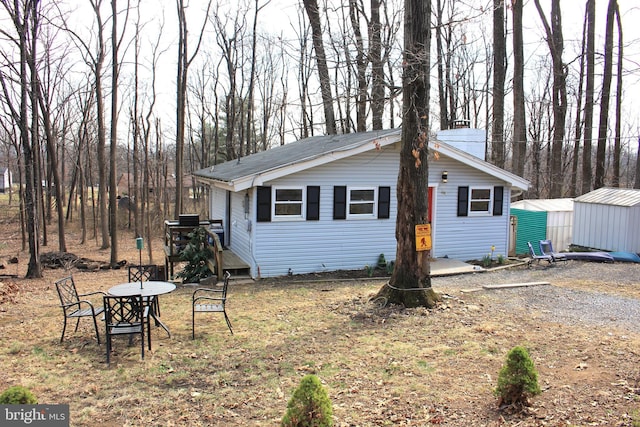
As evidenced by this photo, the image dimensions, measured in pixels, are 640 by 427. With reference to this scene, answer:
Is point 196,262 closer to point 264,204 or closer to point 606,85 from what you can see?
point 264,204

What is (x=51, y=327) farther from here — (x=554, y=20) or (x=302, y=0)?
(x=554, y=20)

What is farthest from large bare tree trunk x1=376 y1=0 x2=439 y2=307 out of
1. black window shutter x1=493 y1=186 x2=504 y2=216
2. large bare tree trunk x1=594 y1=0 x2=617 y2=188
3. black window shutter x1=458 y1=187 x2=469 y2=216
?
large bare tree trunk x1=594 y1=0 x2=617 y2=188

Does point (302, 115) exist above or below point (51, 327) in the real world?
above

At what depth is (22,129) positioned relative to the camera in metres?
12.5

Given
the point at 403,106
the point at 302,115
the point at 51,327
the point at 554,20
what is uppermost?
the point at 554,20

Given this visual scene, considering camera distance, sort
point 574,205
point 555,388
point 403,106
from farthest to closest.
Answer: point 574,205 → point 403,106 → point 555,388

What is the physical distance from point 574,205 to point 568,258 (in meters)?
2.98

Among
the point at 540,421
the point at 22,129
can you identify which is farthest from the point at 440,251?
the point at 22,129

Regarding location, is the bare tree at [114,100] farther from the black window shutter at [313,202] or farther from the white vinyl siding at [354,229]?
the black window shutter at [313,202]

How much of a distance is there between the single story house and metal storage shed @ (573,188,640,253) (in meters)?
3.08

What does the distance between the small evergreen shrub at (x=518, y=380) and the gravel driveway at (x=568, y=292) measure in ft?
12.5

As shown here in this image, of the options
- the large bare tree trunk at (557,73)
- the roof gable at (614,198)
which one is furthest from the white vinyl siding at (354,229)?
the large bare tree trunk at (557,73)

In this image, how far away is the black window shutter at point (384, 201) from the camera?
12961 mm

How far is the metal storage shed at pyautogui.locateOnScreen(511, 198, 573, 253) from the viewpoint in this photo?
620 inches
